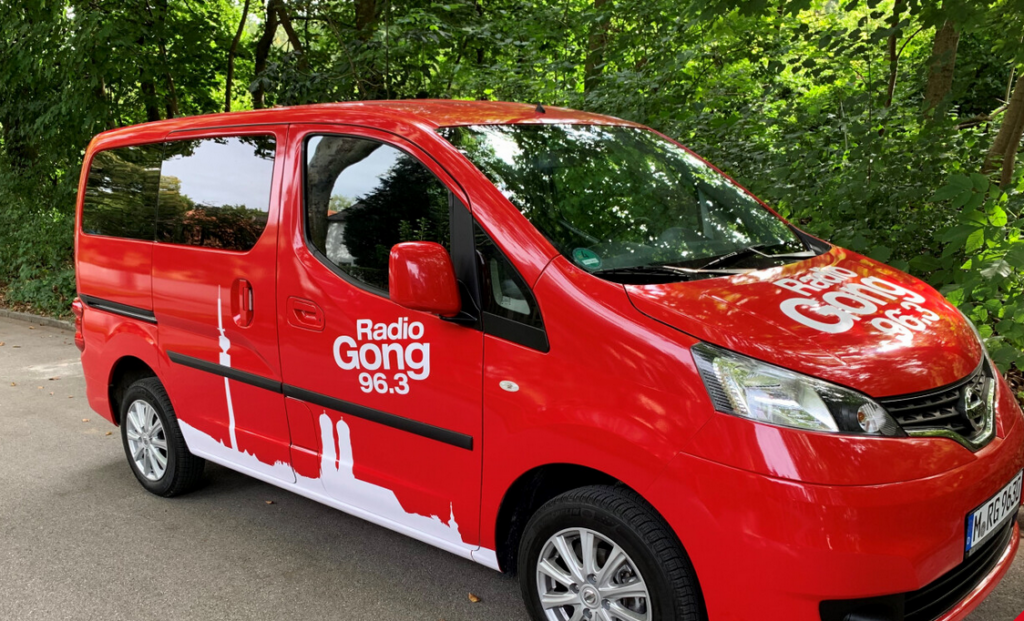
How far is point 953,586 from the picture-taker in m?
2.38

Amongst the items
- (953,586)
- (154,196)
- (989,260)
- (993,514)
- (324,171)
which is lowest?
(953,586)

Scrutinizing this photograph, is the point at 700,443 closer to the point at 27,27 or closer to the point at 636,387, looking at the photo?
the point at 636,387

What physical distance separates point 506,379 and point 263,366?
141cm

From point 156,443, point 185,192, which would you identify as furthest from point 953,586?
point 156,443

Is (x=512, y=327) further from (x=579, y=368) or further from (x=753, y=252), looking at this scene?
(x=753, y=252)

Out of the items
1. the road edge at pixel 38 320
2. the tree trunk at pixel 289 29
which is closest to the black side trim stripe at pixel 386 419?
the road edge at pixel 38 320

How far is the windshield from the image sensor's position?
2852 millimetres

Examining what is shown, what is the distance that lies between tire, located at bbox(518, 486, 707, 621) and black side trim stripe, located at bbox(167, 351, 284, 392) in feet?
4.70

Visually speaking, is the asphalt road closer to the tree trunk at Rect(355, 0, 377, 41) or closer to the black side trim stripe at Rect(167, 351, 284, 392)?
the black side trim stripe at Rect(167, 351, 284, 392)

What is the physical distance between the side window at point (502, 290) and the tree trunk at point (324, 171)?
0.79m

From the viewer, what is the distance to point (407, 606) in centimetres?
331

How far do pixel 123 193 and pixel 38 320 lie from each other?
8.00 meters

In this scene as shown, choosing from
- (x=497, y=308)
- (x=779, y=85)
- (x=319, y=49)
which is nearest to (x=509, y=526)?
(x=497, y=308)

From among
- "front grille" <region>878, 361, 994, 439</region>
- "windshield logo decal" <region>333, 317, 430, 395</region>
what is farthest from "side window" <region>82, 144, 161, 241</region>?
"front grille" <region>878, 361, 994, 439</region>
